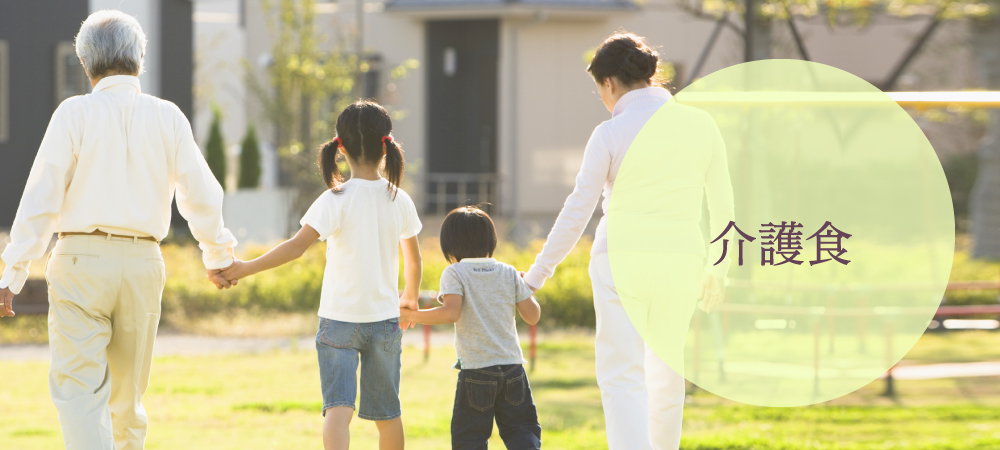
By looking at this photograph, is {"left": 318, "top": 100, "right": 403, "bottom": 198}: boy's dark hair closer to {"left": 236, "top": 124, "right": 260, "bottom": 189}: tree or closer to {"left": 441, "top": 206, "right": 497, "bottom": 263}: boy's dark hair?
{"left": 441, "top": 206, "right": 497, "bottom": 263}: boy's dark hair

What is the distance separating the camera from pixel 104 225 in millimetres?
3551

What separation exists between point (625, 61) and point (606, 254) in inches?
28.5

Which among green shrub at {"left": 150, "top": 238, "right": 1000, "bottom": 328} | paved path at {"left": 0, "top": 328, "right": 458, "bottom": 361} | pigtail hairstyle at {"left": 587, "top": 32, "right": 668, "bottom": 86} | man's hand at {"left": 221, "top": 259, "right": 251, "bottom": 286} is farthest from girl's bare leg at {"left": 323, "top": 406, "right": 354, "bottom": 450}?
green shrub at {"left": 150, "top": 238, "right": 1000, "bottom": 328}

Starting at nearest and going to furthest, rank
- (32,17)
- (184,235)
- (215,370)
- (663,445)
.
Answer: (663,445)
(215,370)
(32,17)
(184,235)

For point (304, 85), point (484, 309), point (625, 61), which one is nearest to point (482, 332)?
point (484, 309)

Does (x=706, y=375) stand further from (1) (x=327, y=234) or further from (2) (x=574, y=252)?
(2) (x=574, y=252)

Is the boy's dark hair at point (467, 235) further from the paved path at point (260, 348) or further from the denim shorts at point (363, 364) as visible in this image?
the paved path at point (260, 348)

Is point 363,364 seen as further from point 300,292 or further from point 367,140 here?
point 300,292

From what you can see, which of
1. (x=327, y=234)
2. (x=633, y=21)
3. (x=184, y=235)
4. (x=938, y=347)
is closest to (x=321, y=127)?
(x=184, y=235)

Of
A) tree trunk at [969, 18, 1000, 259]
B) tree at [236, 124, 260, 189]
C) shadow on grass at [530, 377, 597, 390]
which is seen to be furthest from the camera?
tree at [236, 124, 260, 189]

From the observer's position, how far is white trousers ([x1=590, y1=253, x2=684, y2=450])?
3652mm

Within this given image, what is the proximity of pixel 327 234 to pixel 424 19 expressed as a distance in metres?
14.2

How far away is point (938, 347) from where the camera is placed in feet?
33.7
